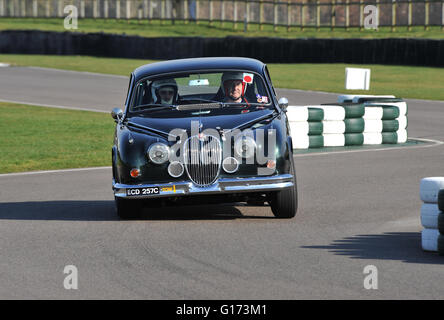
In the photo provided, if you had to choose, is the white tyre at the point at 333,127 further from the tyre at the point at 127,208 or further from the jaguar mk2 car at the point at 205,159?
the tyre at the point at 127,208

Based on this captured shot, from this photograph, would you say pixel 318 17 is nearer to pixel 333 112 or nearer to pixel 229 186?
pixel 333 112

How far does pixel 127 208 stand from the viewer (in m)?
10.1

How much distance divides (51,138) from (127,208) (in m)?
10.0

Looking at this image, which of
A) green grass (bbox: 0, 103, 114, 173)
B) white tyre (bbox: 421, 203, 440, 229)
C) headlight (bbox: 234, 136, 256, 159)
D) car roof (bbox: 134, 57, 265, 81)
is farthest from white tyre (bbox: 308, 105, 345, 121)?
white tyre (bbox: 421, 203, 440, 229)

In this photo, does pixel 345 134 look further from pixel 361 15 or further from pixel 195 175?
pixel 361 15

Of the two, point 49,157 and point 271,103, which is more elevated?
point 271,103

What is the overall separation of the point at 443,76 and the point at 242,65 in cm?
2283

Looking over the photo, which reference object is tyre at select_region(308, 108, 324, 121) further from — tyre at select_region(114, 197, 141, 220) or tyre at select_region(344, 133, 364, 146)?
tyre at select_region(114, 197, 141, 220)

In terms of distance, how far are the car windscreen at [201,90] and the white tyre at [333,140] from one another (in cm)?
660

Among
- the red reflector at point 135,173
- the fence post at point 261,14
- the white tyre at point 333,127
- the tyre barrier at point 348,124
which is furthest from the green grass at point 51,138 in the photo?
the fence post at point 261,14

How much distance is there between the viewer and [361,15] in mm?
49781

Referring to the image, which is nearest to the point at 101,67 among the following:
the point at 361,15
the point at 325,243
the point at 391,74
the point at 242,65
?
the point at 391,74

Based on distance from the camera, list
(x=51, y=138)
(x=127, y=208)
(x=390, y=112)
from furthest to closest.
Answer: (x=51, y=138), (x=390, y=112), (x=127, y=208)

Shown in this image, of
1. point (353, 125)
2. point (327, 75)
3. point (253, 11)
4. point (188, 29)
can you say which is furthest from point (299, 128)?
point (188, 29)
